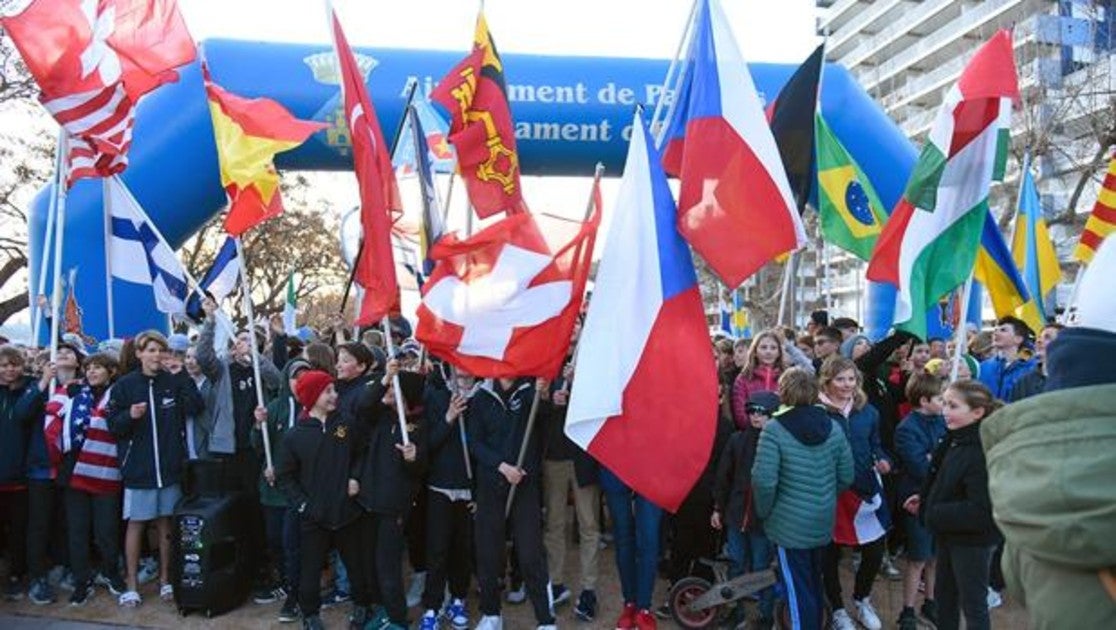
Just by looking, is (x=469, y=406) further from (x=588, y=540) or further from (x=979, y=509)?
(x=979, y=509)

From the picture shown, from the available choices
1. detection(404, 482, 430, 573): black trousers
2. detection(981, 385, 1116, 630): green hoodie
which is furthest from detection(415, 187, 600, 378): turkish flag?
detection(981, 385, 1116, 630): green hoodie

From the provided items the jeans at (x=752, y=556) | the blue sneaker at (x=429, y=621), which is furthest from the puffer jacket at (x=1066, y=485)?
the blue sneaker at (x=429, y=621)

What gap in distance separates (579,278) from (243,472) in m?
3.35

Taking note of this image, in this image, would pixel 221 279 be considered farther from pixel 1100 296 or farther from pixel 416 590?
pixel 1100 296

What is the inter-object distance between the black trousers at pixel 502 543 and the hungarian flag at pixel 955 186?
255cm

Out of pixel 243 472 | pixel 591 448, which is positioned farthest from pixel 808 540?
pixel 243 472

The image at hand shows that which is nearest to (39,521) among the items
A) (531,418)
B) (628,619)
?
(531,418)

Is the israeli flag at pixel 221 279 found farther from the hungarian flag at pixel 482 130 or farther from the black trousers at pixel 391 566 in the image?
the hungarian flag at pixel 482 130

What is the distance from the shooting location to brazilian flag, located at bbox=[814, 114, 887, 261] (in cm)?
629

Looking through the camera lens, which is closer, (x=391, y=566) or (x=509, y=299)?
(x=509, y=299)

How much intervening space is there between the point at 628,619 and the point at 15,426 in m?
4.43

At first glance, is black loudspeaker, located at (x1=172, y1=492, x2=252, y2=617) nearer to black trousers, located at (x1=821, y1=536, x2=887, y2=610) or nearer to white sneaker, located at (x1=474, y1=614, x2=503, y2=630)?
white sneaker, located at (x1=474, y1=614, x2=503, y2=630)

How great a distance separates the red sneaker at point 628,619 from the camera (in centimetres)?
540

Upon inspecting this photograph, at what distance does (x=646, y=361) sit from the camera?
4.28m
